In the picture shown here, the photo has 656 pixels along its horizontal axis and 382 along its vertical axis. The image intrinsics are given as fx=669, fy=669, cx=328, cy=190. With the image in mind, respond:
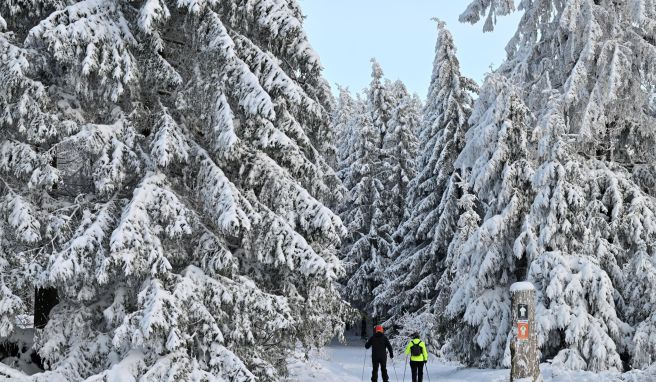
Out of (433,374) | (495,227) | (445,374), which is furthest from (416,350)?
(433,374)

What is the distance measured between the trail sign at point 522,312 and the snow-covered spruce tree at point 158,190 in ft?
12.1

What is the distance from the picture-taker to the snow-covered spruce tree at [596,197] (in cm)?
1463

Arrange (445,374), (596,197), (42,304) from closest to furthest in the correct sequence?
(42,304)
(596,197)
(445,374)

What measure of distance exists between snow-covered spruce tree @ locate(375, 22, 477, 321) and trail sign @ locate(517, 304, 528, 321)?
16782mm

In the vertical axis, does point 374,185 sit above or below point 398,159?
below

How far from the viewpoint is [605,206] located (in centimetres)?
1603

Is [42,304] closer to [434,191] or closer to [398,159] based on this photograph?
[434,191]

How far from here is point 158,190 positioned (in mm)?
10711

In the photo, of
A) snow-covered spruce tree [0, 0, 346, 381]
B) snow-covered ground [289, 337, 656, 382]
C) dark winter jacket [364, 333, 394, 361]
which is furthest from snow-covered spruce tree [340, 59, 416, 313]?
snow-covered spruce tree [0, 0, 346, 381]

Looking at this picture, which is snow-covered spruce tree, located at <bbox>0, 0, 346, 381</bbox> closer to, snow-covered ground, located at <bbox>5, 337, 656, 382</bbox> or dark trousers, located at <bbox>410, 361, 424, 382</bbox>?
snow-covered ground, located at <bbox>5, 337, 656, 382</bbox>

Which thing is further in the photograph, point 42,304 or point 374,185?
point 374,185

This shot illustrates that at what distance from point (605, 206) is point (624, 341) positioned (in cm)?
321

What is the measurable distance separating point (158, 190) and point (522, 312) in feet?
19.1

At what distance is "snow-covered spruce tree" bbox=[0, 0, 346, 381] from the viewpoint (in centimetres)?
1042
